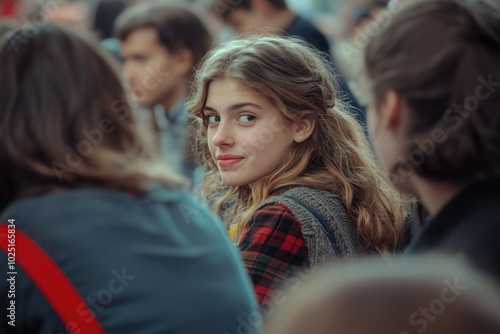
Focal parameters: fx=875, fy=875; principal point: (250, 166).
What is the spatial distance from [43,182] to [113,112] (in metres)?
0.21

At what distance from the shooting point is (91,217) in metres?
1.71

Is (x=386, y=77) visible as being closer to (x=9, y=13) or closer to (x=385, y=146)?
(x=385, y=146)

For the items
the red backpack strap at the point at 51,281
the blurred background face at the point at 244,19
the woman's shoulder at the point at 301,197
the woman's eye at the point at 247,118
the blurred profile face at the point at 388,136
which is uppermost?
the blurred profile face at the point at 388,136

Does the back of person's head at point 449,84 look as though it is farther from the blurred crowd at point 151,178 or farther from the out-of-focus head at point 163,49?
the out-of-focus head at point 163,49

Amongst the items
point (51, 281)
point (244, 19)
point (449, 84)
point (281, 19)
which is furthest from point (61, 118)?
point (244, 19)

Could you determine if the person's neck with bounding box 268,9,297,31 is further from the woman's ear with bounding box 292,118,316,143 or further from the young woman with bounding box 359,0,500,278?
the young woman with bounding box 359,0,500,278

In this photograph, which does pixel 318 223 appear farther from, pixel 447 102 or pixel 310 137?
pixel 447 102

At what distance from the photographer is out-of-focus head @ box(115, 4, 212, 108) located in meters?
4.66

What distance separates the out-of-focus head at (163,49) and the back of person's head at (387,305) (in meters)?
3.63

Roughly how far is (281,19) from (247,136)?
185 cm

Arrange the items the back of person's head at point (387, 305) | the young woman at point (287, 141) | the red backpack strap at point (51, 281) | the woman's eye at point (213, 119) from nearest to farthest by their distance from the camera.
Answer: the back of person's head at point (387, 305), the red backpack strap at point (51, 281), the young woman at point (287, 141), the woman's eye at point (213, 119)

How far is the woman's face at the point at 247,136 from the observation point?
9.24 ft

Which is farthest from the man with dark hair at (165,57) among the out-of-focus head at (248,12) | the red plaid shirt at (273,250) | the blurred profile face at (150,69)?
the red plaid shirt at (273,250)

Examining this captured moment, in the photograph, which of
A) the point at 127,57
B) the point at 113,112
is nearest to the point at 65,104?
the point at 113,112
